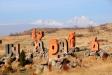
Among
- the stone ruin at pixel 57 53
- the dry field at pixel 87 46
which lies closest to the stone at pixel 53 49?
the stone ruin at pixel 57 53

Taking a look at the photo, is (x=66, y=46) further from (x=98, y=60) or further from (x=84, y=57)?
(x=98, y=60)

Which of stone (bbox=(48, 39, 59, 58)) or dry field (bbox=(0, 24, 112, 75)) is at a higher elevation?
stone (bbox=(48, 39, 59, 58))

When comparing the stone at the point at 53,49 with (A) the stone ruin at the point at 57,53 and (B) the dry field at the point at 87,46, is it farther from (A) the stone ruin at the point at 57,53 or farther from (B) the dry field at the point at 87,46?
(B) the dry field at the point at 87,46

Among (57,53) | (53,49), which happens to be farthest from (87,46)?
(53,49)

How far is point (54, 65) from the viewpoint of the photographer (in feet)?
123

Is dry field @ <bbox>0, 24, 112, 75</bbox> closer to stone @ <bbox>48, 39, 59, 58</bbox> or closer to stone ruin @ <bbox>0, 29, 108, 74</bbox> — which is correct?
stone ruin @ <bbox>0, 29, 108, 74</bbox>

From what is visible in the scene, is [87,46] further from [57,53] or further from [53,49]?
[53,49]

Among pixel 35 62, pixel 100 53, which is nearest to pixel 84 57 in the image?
pixel 100 53

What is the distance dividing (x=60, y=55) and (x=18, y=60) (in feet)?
18.7

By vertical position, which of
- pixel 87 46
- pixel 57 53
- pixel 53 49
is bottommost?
pixel 87 46

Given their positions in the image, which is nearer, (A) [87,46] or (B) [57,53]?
(B) [57,53]

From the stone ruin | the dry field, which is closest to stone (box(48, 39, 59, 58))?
the stone ruin

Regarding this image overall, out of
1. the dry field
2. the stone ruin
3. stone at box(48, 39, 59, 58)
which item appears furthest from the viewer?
stone at box(48, 39, 59, 58)

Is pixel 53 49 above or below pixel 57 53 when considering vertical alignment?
above
